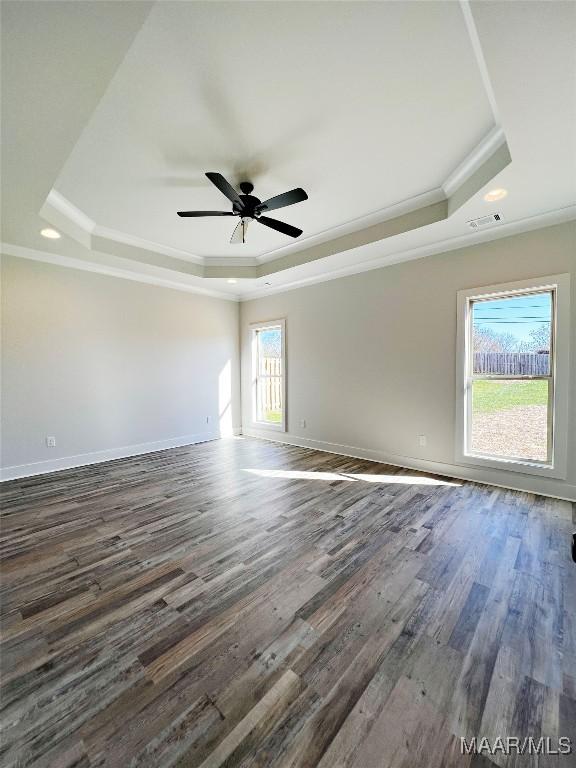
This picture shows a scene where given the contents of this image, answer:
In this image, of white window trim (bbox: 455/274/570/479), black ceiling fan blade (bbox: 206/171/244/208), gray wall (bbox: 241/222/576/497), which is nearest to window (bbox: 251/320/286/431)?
gray wall (bbox: 241/222/576/497)

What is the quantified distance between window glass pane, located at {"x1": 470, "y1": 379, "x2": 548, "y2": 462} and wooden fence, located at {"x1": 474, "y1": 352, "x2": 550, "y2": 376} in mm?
100

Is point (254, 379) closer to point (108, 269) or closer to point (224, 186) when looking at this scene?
point (108, 269)

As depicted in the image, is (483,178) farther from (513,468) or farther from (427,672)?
(427,672)

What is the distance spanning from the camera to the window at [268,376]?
223 inches

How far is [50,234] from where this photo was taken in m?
3.38

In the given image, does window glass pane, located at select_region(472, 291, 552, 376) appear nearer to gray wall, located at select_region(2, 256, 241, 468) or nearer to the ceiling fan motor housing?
the ceiling fan motor housing

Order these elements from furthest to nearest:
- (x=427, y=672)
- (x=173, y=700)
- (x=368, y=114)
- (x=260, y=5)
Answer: (x=368, y=114) < (x=260, y=5) < (x=427, y=672) < (x=173, y=700)

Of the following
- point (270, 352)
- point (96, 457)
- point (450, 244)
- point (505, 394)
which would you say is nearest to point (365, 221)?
point (450, 244)

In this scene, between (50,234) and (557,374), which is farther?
(50,234)

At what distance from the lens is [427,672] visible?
132 cm

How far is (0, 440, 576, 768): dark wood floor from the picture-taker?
3.58 feet

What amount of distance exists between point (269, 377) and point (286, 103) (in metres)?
4.37

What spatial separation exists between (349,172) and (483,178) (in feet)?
3.53

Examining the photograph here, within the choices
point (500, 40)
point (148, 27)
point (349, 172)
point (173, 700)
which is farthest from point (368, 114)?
point (173, 700)
